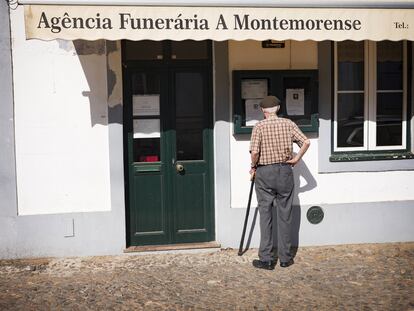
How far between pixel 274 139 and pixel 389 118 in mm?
2128

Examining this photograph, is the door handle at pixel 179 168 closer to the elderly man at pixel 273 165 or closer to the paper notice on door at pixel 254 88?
the elderly man at pixel 273 165

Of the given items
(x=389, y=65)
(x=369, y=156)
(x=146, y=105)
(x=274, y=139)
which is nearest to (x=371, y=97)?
(x=389, y=65)

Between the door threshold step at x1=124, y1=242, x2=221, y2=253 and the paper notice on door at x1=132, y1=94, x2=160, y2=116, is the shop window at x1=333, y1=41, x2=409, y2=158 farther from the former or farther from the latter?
the paper notice on door at x1=132, y1=94, x2=160, y2=116

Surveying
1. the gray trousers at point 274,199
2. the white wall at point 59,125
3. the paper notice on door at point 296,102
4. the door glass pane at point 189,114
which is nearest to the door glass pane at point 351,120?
the paper notice on door at point 296,102

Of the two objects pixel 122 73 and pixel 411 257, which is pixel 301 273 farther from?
pixel 122 73

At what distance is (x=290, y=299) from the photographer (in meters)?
5.27

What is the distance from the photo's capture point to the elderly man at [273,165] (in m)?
5.93

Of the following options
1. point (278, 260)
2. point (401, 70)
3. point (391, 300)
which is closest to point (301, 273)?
point (278, 260)

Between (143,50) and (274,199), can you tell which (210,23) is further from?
(274,199)

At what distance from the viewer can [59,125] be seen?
6430 millimetres

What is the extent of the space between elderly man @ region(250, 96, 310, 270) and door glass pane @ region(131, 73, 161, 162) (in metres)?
1.43

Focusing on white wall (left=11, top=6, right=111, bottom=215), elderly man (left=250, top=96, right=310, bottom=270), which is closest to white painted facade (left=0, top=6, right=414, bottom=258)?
white wall (left=11, top=6, right=111, bottom=215)

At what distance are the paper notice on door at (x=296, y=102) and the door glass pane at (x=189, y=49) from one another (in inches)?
48.3

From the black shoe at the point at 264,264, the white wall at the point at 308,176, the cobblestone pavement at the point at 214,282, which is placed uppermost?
the white wall at the point at 308,176
